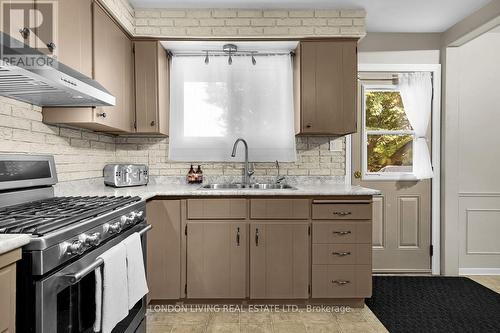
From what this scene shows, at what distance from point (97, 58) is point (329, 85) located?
1.83 metres

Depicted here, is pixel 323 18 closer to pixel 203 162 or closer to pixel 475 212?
pixel 203 162

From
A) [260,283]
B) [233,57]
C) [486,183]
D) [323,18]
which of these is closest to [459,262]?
[486,183]

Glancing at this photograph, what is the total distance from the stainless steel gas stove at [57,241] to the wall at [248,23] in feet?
5.24

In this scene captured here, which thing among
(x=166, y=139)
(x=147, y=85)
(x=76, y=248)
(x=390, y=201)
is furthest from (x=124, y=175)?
(x=390, y=201)

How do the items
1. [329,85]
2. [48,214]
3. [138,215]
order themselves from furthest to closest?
[329,85]
[138,215]
[48,214]

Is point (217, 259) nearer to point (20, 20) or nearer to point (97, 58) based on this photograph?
point (97, 58)

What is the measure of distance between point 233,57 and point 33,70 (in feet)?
7.21

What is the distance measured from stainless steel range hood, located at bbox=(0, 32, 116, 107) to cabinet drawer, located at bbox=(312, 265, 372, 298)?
1945mm

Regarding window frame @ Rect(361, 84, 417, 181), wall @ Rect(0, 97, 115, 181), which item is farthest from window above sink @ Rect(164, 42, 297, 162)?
window frame @ Rect(361, 84, 417, 181)

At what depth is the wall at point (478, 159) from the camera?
371cm

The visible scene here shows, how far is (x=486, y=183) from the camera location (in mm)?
3738

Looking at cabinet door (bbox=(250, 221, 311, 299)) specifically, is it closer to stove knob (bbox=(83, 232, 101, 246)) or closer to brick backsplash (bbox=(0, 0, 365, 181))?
brick backsplash (bbox=(0, 0, 365, 181))

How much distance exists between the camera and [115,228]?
171 cm

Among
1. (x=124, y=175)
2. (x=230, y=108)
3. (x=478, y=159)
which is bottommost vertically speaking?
(x=124, y=175)
